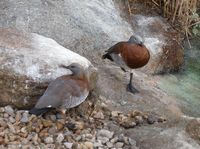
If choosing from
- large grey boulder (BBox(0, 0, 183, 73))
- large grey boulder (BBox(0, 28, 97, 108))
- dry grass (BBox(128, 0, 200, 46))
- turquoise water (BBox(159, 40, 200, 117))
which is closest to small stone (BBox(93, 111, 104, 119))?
large grey boulder (BBox(0, 28, 97, 108))

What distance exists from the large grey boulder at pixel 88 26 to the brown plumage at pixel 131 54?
510 mm

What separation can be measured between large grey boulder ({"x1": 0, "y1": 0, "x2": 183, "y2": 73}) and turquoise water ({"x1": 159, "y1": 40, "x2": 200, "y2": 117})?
0.16 meters

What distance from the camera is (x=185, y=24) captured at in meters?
7.78

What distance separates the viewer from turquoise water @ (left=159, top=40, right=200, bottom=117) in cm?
616

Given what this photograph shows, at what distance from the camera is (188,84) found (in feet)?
22.0

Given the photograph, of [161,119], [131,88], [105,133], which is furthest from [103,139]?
[131,88]

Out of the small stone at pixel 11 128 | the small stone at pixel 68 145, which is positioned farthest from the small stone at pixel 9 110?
the small stone at pixel 68 145

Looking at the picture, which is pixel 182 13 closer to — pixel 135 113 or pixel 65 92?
pixel 135 113

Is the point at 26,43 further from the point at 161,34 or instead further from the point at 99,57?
the point at 161,34

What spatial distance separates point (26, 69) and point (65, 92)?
17.7 inches

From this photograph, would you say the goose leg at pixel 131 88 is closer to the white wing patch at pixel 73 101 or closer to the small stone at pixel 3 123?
the white wing patch at pixel 73 101

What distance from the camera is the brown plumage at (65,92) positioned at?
14.6 feet

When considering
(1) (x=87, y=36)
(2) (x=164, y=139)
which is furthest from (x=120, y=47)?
(2) (x=164, y=139)

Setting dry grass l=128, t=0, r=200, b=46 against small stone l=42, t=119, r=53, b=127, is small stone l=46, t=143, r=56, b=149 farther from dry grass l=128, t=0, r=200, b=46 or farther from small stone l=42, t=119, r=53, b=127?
dry grass l=128, t=0, r=200, b=46
